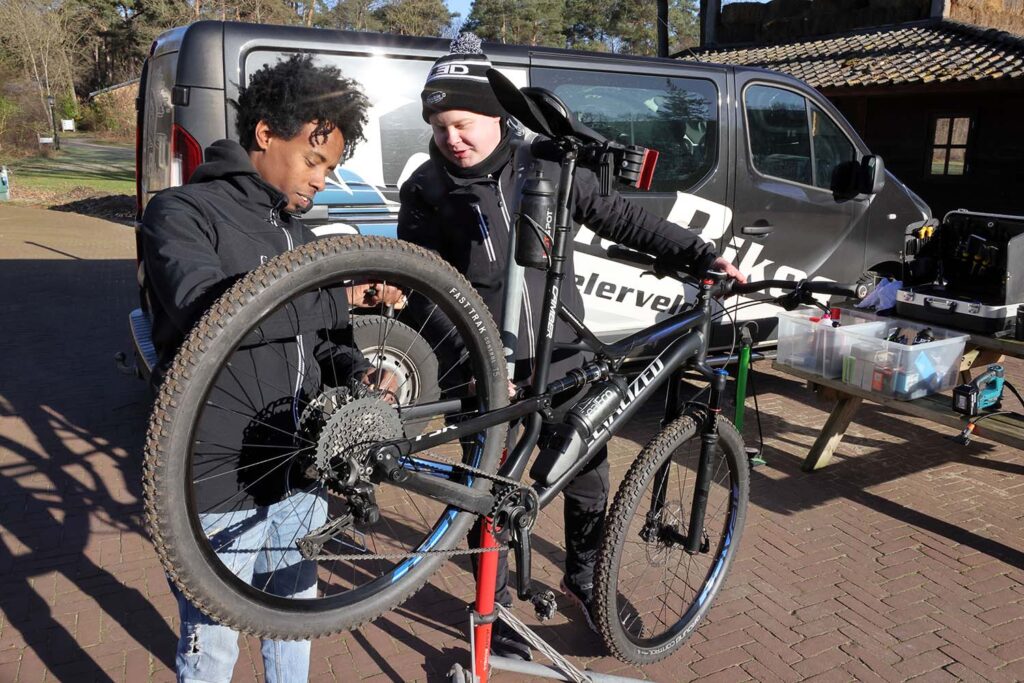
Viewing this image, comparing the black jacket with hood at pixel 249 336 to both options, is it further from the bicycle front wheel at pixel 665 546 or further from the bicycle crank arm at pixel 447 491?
the bicycle front wheel at pixel 665 546

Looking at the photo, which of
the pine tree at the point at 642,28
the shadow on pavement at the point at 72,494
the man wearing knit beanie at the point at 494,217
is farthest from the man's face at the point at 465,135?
the pine tree at the point at 642,28

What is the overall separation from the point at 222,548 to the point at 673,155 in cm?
426

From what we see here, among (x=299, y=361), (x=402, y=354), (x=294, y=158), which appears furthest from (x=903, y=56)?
(x=299, y=361)

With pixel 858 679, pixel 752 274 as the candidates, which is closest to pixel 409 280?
pixel 858 679

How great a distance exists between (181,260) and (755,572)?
3.00 metres

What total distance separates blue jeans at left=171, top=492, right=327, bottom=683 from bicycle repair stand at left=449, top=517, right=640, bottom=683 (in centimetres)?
50

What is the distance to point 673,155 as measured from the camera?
5.51m

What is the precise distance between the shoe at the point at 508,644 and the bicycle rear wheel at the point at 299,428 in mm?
883

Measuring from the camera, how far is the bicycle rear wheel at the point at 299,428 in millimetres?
1654

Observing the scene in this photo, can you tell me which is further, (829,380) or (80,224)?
(80,224)

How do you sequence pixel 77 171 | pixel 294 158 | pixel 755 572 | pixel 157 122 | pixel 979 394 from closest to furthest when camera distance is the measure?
pixel 294 158 → pixel 755 572 → pixel 979 394 → pixel 157 122 → pixel 77 171

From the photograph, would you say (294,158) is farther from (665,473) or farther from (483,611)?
(665,473)

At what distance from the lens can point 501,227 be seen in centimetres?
267

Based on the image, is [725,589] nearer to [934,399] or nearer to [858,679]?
[858,679]
